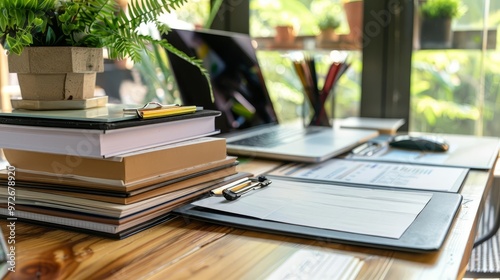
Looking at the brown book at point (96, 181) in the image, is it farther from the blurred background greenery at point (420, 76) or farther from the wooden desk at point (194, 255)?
the blurred background greenery at point (420, 76)

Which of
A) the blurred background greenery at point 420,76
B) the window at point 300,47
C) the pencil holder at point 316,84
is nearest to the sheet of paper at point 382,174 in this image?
the pencil holder at point 316,84

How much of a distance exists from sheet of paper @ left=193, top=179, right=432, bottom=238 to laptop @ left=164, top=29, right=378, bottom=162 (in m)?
0.26

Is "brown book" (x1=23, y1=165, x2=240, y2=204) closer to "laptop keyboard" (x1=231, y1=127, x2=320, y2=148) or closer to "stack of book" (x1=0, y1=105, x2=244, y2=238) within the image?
"stack of book" (x1=0, y1=105, x2=244, y2=238)

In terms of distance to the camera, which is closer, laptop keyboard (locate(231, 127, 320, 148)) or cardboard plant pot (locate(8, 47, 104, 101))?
cardboard plant pot (locate(8, 47, 104, 101))

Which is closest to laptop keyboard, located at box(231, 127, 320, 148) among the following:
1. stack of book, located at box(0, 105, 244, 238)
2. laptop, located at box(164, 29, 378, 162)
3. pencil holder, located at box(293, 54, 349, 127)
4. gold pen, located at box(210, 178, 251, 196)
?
laptop, located at box(164, 29, 378, 162)

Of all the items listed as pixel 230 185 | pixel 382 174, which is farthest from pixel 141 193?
pixel 382 174

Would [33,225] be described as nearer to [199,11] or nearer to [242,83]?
[242,83]

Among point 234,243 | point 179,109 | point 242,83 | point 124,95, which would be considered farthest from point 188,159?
point 124,95

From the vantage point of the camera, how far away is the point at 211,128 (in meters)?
0.84

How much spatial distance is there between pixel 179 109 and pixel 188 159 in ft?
0.24

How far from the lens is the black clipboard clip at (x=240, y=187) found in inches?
30.4

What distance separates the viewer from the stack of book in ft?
2.14

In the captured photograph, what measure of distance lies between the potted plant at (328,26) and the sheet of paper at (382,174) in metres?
0.90

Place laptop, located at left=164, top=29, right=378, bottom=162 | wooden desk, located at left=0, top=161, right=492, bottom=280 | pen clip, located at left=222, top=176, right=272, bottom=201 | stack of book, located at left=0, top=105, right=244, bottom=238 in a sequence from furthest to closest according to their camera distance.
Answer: laptop, located at left=164, top=29, right=378, bottom=162, pen clip, located at left=222, top=176, right=272, bottom=201, stack of book, located at left=0, top=105, right=244, bottom=238, wooden desk, located at left=0, top=161, right=492, bottom=280
